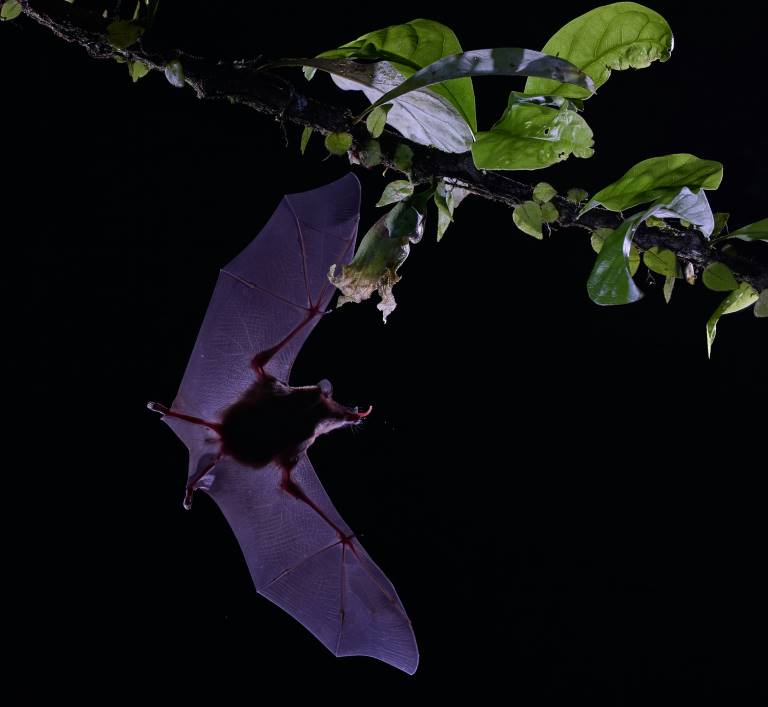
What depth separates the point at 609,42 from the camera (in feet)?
2.41

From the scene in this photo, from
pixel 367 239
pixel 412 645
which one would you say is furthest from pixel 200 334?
pixel 412 645

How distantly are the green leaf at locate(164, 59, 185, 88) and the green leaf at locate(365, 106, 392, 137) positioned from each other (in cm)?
20

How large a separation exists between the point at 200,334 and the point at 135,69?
1.19 feet

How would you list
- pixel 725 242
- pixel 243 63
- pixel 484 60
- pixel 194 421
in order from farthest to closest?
pixel 194 421 < pixel 725 242 < pixel 243 63 < pixel 484 60

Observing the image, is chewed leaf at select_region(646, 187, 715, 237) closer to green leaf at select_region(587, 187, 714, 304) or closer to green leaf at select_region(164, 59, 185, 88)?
green leaf at select_region(587, 187, 714, 304)

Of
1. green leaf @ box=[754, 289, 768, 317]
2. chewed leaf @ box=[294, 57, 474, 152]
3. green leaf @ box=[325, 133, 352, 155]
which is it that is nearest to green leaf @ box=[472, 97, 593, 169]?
chewed leaf @ box=[294, 57, 474, 152]

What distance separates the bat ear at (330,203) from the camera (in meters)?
0.88

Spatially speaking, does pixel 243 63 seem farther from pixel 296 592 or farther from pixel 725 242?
pixel 296 592

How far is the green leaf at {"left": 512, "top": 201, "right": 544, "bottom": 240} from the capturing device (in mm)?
806

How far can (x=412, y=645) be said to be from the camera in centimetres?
98

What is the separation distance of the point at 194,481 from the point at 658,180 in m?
0.74

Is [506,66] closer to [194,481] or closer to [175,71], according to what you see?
[175,71]

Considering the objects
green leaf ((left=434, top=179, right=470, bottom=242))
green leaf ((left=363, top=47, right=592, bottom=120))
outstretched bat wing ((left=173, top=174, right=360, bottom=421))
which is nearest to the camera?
green leaf ((left=363, top=47, right=592, bottom=120))

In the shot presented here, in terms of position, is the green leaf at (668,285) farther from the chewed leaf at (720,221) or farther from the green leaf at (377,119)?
the green leaf at (377,119)
